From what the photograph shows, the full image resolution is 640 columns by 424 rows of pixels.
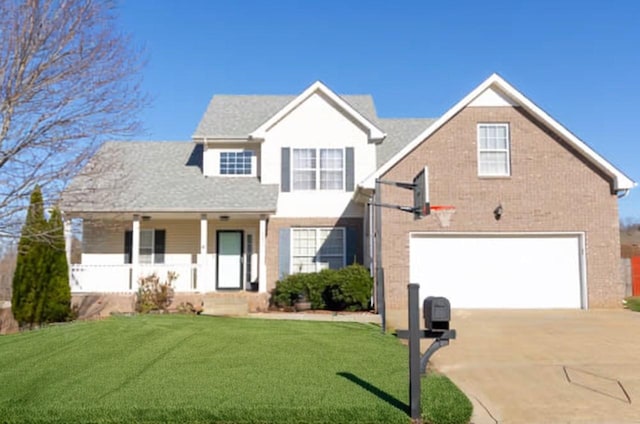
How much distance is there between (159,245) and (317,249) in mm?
5523

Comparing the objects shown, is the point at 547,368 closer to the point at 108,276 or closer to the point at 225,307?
the point at 225,307

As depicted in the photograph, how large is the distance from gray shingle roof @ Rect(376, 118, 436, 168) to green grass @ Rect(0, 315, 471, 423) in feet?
34.5

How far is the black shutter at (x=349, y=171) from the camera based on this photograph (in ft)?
65.5

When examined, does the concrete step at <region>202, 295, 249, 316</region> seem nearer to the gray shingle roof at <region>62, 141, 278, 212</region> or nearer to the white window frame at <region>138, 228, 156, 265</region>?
the gray shingle roof at <region>62, 141, 278, 212</region>

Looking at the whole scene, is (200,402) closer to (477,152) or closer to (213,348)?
(213,348)

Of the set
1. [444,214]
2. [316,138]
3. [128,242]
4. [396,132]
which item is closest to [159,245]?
[128,242]

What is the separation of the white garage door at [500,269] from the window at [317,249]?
306 cm

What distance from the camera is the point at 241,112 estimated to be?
74.4 feet

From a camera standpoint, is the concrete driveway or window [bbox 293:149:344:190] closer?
the concrete driveway

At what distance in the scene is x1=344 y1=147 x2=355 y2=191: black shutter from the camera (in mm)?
19969

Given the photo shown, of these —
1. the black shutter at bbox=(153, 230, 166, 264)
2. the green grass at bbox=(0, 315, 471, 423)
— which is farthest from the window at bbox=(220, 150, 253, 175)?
the green grass at bbox=(0, 315, 471, 423)

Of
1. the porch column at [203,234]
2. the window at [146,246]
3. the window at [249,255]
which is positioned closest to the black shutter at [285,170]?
the window at [249,255]


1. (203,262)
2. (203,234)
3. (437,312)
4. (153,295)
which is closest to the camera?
(437,312)

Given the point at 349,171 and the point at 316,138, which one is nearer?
the point at 349,171
